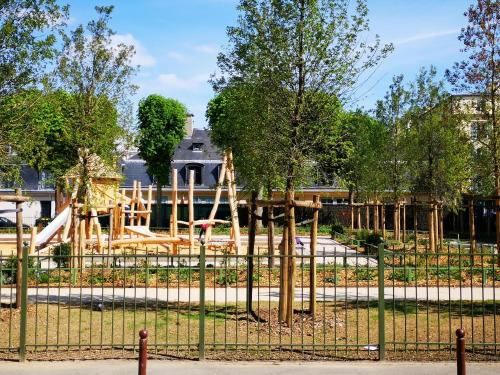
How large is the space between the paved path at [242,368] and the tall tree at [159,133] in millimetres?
38883

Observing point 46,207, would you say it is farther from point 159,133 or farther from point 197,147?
point 197,147

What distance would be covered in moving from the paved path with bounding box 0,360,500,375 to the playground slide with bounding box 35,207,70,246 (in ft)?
53.8

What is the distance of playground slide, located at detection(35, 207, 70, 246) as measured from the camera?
988 inches

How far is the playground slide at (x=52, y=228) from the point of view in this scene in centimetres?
2510

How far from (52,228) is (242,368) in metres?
18.7

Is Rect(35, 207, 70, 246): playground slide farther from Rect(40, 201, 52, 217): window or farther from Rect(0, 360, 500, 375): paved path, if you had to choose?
Rect(40, 201, 52, 217): window

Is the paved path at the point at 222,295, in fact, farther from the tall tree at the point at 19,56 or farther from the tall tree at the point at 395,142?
the tall tree at the point at 395,142

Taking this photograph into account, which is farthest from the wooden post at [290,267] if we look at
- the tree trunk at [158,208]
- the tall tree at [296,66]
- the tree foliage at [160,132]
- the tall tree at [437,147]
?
the tree foliage at [160,132]

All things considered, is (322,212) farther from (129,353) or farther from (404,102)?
(129,353)

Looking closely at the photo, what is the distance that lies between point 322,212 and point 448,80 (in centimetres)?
3100

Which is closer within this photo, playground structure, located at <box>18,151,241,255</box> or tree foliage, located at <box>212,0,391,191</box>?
tree foliage, located at <box>212,0,391,191</box>

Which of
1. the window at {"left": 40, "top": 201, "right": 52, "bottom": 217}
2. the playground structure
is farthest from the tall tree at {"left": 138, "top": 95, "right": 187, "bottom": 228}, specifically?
the playground structure

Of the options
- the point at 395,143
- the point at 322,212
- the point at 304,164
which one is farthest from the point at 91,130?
the point at 322,212

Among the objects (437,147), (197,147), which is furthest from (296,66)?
(197,147)
